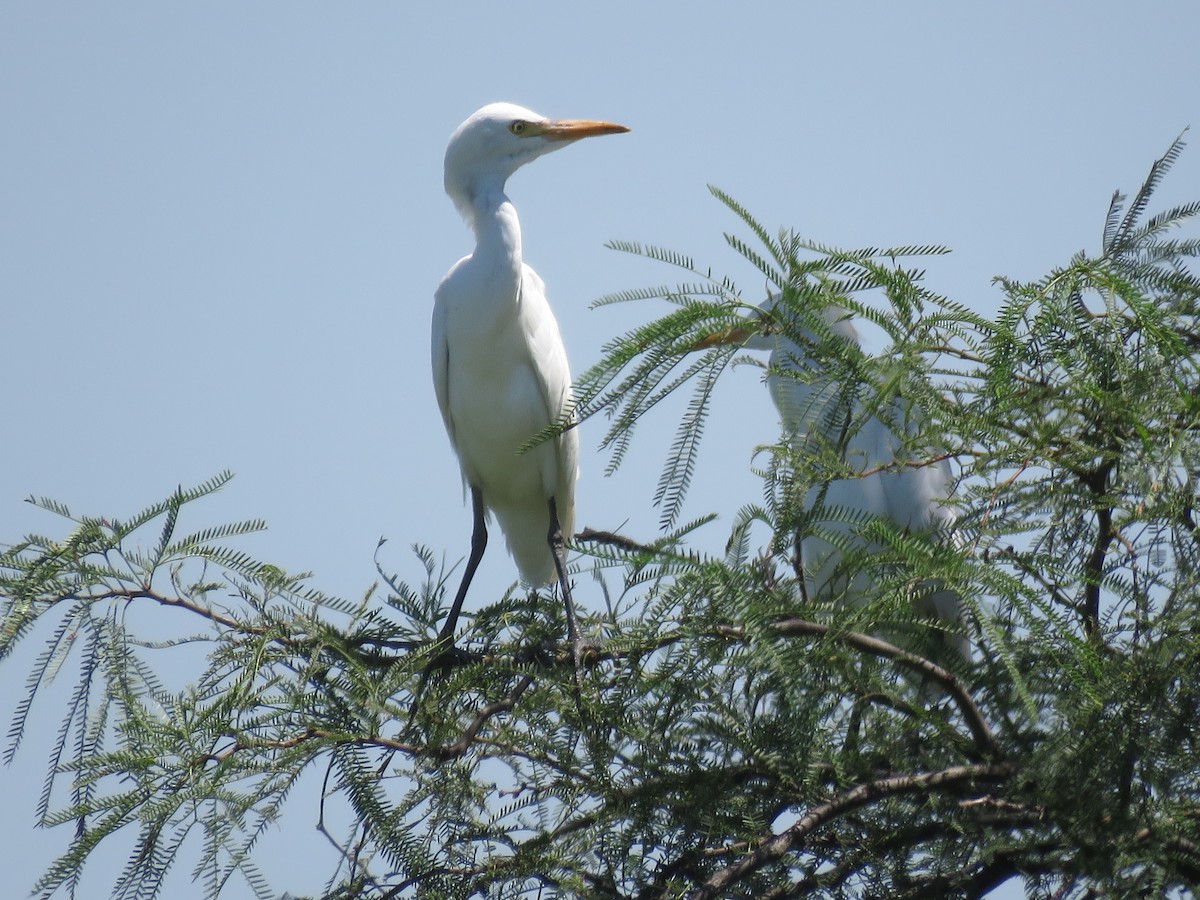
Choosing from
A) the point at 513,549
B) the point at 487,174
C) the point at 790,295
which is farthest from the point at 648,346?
the point at 513,549

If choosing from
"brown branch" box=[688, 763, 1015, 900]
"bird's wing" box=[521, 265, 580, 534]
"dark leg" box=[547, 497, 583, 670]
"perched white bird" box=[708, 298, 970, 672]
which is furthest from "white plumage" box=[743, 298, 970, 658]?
"bird's wing" box=[521, 265, 580, 534]

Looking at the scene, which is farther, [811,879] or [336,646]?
[336,646]

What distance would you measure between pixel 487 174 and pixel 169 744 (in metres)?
2.68

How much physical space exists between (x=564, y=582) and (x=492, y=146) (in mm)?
1526

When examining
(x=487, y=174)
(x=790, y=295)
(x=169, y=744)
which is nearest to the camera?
(x=790, y=295)

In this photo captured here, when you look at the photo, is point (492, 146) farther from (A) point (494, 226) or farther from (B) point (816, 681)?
(B) point (816, 681)

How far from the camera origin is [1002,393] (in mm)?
1795

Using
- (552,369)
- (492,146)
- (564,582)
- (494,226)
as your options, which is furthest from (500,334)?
(564,582)

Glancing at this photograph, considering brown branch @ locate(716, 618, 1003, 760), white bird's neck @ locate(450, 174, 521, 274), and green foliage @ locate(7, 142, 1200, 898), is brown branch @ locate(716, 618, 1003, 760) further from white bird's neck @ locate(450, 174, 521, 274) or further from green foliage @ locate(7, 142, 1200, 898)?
white bird's neck @ locate(450, 174, 521, 274)

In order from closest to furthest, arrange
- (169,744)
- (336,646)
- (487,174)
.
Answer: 1. (169,744)
2. (336,646)
3. (487,174)

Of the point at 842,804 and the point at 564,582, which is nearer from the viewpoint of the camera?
the point at 842,804

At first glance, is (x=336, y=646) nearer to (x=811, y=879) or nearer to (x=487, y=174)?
(x=811, y=879)

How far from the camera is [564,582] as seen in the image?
13.7 ft

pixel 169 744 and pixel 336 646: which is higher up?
pixel 336 646
